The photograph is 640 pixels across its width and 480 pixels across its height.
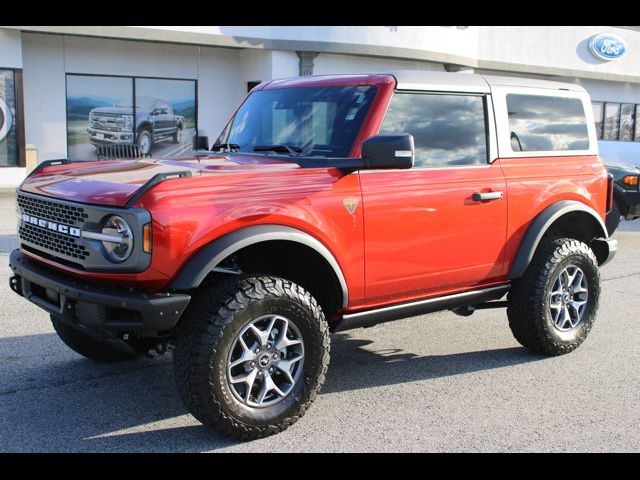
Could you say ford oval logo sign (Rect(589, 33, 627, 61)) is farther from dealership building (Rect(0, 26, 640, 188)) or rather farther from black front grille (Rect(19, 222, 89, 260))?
black front grille (Rect(19, 222, 89, 260))

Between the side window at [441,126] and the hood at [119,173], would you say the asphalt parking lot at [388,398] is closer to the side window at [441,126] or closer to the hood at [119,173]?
the hood at [119,173]

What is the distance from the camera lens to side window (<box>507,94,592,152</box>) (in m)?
5.41

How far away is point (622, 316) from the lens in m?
6.84

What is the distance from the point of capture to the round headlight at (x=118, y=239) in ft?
12.0

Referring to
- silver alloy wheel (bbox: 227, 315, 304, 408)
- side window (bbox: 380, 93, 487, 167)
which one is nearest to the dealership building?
side window (bbox: 380, 93, 487, 167)

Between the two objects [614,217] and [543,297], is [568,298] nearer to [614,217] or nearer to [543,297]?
[543,297]

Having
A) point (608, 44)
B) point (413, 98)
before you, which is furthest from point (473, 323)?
point (608, 44)

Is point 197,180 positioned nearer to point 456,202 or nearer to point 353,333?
point 456,202

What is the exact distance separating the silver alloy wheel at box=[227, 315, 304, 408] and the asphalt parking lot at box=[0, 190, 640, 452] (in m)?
0.26

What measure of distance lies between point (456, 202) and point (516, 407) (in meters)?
1.34

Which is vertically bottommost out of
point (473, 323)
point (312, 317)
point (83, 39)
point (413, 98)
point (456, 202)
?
point (473, 323)

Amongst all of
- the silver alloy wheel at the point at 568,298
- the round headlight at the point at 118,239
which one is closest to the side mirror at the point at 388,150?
the round headlight at the point at 118,239

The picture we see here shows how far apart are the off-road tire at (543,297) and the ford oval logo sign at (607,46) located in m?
25.3

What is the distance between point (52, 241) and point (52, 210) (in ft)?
0.58
